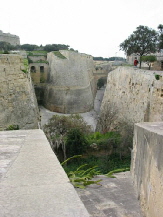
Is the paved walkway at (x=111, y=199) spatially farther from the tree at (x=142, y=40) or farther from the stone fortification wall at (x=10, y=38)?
the stone fortification wall at (x=10, y=38)

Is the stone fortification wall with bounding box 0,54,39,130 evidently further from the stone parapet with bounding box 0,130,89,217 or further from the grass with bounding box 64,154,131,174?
the stone parapet with bounding box 0,130,89,217

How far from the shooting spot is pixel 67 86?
20391mm

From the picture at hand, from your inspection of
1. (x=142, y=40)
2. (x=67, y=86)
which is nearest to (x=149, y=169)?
(x=142, y=40)

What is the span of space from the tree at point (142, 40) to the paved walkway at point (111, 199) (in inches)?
586

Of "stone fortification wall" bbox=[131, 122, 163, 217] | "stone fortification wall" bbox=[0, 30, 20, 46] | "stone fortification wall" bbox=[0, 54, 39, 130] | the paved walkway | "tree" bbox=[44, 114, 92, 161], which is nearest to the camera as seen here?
"stone fortification wall" bbox=[131, 122, 163, 217]

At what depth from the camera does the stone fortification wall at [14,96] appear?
981 centimetres

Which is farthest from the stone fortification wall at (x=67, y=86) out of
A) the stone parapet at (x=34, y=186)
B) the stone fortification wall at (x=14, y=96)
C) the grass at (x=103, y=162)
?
the stone parapet at (x=34, y=186)

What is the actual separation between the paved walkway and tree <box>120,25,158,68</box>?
14.9m

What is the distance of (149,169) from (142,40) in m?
15.4

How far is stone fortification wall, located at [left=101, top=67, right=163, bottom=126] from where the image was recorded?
9.31 metres

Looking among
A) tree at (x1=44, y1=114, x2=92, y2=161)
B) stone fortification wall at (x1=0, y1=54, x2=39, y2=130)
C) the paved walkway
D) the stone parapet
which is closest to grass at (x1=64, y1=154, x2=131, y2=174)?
tree at (x1=44, y1=114, x2=92, y2=161)

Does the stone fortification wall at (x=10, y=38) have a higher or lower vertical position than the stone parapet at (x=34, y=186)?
higher

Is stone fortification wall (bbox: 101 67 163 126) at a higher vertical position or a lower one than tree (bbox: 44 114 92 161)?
higher

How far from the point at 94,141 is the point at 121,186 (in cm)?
777
